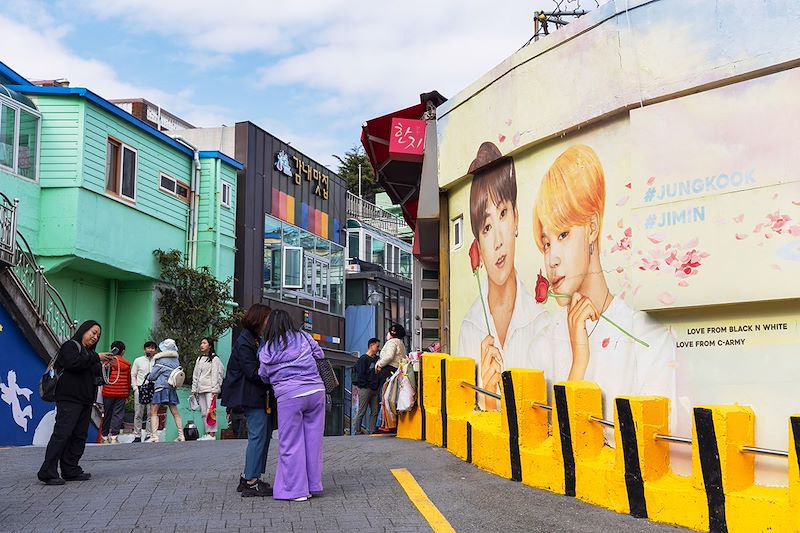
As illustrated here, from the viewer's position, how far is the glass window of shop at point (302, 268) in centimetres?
2989

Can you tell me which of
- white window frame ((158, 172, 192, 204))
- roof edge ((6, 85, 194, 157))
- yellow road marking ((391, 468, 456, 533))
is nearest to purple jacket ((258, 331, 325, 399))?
yellow road marking ((391, 468, 456, 533))

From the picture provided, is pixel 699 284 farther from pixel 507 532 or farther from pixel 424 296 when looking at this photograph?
pixel 424 296

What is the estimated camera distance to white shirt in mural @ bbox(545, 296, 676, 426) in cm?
811

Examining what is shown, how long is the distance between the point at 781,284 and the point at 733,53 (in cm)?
183

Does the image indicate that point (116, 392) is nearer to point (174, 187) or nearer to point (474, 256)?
point (474, 256)

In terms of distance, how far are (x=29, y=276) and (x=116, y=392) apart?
11.5ft

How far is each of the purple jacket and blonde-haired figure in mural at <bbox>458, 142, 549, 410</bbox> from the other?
2.69 m

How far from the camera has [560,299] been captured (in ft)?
31.6

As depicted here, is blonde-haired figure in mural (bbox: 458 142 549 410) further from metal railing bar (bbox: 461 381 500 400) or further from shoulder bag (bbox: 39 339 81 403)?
shoulder bag (bbox: 39 339 81 403)

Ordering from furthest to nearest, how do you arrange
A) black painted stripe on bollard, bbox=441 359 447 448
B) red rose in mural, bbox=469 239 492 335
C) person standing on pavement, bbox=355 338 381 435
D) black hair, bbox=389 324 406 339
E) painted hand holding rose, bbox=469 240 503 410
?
person standing on pavement, bbox=355 338 381 435
black hair, bbox=389 324 406 339
black painted stripe on bollard, bbox=441 359 447 448
red rose in mural, bbox=469 239 492 335
painted hand holding rose, bbox=469 240 503 410

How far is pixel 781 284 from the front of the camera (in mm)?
7121

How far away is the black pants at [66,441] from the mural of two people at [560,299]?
447 centimetres

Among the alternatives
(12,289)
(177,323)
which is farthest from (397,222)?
(12,289)

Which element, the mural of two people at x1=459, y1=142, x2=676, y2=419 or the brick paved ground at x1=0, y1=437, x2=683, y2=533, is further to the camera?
the mural of two people at x1=459, y1=142, x2=676, y2=419
